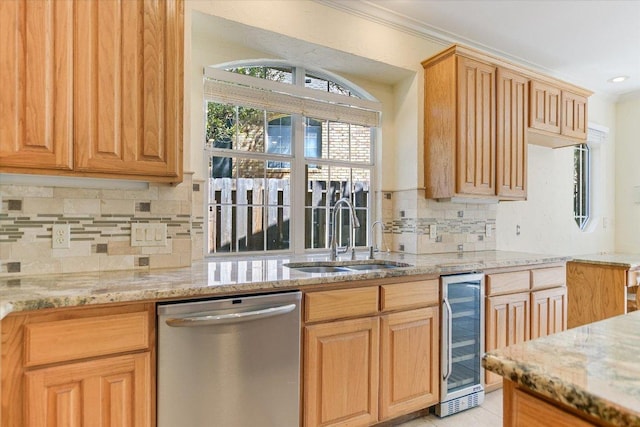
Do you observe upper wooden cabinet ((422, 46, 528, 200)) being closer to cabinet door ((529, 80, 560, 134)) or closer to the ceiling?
cabinet door ((529, 80, 560, 134))

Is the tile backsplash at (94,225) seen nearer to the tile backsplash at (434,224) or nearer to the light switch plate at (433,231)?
the tile backsplash at (434,224)

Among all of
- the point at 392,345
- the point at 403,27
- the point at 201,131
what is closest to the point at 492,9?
the point at 403,27

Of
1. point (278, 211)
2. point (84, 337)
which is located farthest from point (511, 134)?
point (84, 337)

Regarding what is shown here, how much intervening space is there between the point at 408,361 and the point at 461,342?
473mm

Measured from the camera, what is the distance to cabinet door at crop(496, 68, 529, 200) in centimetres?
291

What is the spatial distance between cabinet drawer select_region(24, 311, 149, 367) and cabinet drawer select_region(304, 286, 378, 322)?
2.46 feet

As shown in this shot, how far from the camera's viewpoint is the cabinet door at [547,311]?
2.66m

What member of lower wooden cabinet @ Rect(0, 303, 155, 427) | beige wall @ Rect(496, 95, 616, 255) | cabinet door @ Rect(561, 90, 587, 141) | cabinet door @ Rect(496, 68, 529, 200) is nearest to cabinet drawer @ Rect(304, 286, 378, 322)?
lower wooden cabinet @ Rect(0, 303, 155, 427)

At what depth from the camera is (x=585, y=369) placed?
68 centimetres

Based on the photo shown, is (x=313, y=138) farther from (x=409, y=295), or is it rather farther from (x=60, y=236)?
(x=60, y=236)

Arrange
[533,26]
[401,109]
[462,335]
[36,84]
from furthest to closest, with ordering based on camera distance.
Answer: [401,109], [533,26], [462,335], [36,84]

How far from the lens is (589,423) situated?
0.61 metres

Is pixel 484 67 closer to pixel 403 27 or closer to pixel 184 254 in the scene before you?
pixel 403 27

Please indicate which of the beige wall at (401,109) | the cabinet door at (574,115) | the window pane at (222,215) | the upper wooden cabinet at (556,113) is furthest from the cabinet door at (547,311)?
the window pane at (222,215)
